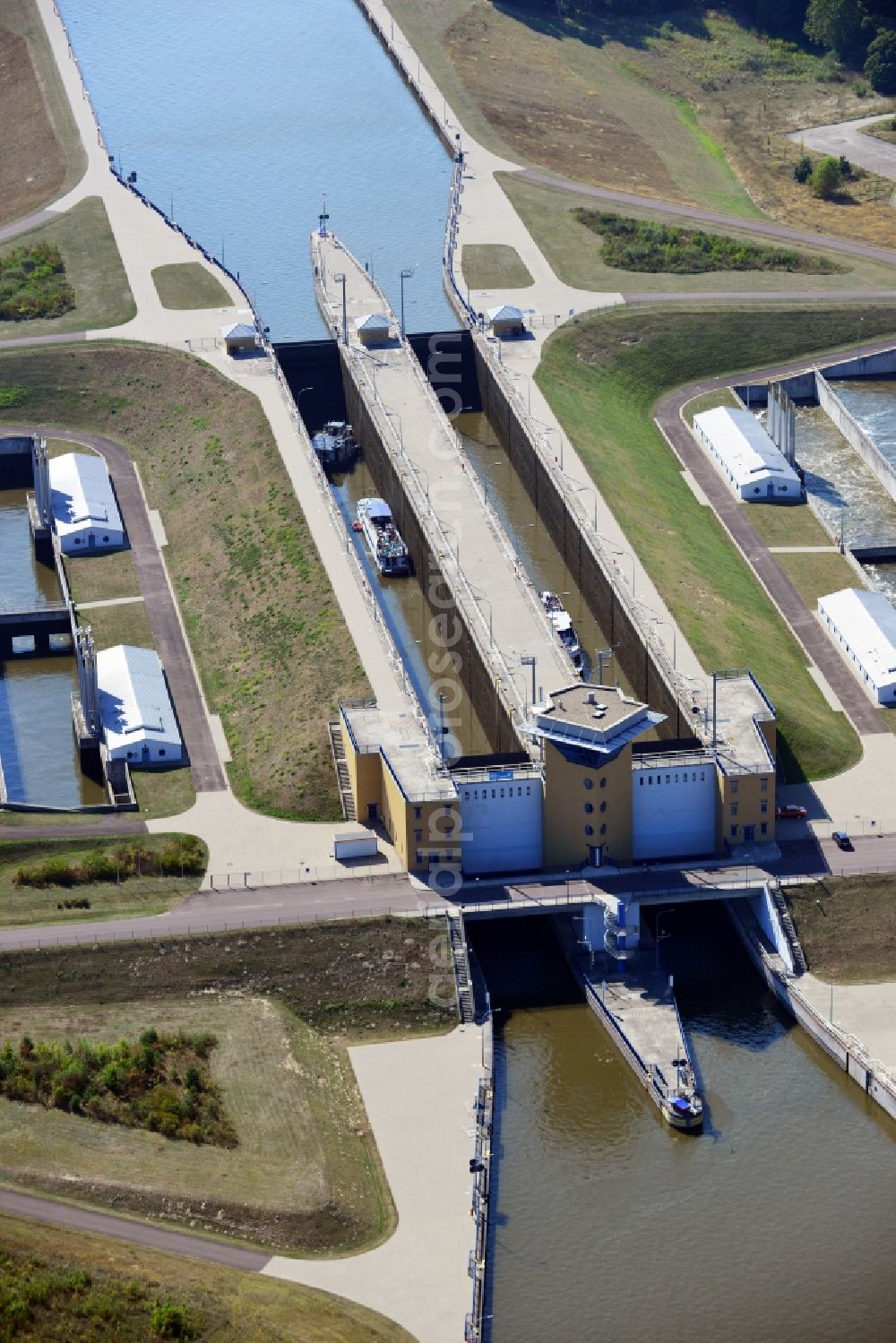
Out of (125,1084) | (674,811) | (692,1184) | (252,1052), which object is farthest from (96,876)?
(692,1184)

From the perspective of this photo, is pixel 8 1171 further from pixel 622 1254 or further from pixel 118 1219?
pixel 622 1254

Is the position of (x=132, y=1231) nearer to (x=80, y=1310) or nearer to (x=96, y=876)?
(x=80, y=1310)

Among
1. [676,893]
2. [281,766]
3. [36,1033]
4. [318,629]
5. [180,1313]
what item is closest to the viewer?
[180,1313]

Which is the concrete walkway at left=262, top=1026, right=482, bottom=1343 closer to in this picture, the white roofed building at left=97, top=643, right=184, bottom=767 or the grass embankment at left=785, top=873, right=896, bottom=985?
the grass embankment at left=785, top=873, right=896, bottom=985

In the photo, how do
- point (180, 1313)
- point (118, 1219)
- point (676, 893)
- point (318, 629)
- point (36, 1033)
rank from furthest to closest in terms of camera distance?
point (318, 629)
point (676, 893)
point (36, 1033)
point (118, 1219)
point (180, 1313)

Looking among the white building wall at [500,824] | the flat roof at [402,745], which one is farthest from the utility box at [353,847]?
the white building wall at [500,824]

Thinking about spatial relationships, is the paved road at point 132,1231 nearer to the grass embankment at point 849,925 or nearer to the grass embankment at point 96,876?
the grass embankment at point 96,876

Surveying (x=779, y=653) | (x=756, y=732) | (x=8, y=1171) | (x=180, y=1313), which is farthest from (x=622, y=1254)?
(x=779, y=653)
